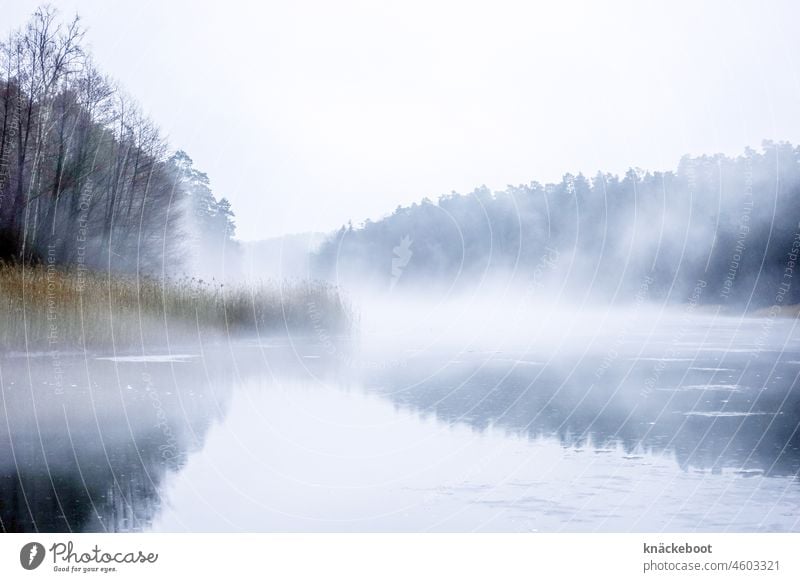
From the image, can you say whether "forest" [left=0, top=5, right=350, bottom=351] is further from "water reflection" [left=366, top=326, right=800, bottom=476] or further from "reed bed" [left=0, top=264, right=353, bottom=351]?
"water reflection" [left=366, top=326, right=800, bottom=476]

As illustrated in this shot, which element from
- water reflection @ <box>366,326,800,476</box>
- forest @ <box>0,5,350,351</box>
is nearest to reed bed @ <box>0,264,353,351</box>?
forest @ <box>0,5,350,351</box>

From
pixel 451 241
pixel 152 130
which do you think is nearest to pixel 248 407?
pixel 152 130

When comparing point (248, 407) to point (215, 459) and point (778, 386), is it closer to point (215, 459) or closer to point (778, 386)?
point (215, 459)

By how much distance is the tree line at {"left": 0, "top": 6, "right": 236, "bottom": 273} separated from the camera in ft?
53.1

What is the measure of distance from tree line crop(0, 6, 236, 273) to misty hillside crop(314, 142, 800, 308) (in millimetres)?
6164

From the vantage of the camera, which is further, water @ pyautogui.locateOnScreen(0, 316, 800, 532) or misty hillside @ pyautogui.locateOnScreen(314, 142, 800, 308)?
misty hillside @ pyautogui.locateOnScreen(314, 142, 800, 308)

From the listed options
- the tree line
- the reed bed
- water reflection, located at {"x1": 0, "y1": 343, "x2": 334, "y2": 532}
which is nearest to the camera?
water reflection, located at {"x1": 0, "y1": 343, "x2": 334, "y2": 532}

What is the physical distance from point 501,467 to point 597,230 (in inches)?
1786

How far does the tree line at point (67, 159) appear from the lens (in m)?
16.2

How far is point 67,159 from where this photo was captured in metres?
17.9

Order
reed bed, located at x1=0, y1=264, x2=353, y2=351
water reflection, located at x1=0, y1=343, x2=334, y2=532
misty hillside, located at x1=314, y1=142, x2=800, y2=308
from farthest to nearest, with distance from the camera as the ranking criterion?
misty hillside, located at x1=314, y1=142, x2=800, y2=308 < reed bed, located at x1=0, y1=264, x2=353, y2=351 < water reflection, located at x1=0, y1=343, x2=334, y2=532

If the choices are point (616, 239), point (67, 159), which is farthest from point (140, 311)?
point (616, 239)

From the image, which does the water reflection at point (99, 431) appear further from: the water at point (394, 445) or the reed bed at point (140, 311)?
the reed bed at point (140, 311)

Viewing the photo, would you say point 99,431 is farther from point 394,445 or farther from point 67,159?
point 67,159
